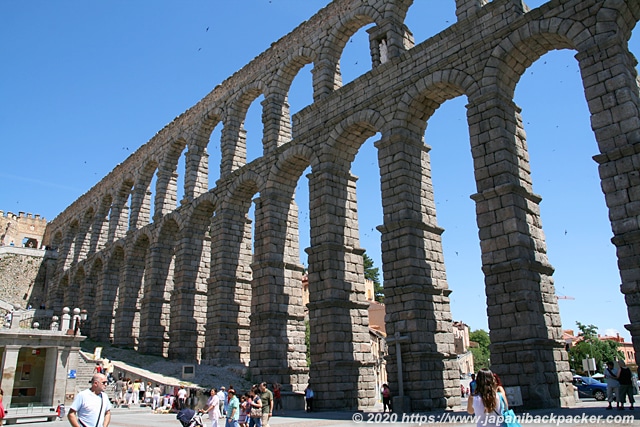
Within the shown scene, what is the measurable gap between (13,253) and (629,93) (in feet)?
174

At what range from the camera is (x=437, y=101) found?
18297mm

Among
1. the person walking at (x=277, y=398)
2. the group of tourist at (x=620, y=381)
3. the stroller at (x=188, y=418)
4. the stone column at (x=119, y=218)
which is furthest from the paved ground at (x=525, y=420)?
the stone column at (x=119, y=218)

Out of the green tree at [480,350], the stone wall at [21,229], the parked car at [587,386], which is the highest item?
the stone wall at [21,229]

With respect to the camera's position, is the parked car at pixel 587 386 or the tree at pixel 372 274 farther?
the tree at pixel 372 274

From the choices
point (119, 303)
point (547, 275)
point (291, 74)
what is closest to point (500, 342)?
point (547, 275)

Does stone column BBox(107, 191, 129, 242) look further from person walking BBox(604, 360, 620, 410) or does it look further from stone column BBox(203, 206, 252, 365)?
person walking BBox(604, 360, 620, 410)

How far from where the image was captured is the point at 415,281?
628 inches

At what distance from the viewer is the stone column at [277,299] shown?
20.9 m

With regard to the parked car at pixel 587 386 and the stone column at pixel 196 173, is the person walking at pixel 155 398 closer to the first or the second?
the stone column at pixel 196 173

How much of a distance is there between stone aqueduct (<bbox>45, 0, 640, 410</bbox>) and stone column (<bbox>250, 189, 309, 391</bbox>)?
0.06 m

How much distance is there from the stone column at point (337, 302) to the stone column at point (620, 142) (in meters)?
9.12

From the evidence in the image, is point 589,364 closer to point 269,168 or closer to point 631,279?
point 631,279

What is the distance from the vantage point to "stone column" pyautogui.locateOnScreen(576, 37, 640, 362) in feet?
37.9

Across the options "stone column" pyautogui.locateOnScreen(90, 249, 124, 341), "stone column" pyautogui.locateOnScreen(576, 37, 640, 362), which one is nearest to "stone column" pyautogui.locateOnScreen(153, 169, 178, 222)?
"stone column" pyautogui.locateOnScreen(90, 249, 124, 341)
